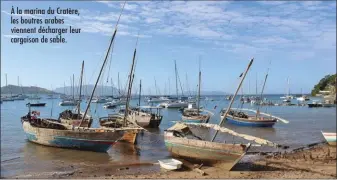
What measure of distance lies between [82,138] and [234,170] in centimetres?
1122

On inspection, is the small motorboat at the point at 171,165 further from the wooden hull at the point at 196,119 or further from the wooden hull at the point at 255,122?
the wooden hull at the point at 255,122

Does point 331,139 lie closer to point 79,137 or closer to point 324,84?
point 79,137

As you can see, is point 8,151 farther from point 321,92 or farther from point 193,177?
point 321,92

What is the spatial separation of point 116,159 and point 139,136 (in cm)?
1059

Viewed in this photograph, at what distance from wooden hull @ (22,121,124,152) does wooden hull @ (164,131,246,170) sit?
4.55m

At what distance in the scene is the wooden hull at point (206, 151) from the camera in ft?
60.0

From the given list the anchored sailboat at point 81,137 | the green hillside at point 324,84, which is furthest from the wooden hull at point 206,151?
the green hillside at point 324,84

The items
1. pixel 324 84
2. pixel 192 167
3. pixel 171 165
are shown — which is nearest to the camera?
pixel 171 165

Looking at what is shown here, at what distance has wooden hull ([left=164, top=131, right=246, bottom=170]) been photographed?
18297 mm

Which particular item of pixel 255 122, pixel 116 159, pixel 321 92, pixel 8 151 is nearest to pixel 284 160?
pixel 116 159

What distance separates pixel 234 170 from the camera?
61.5ft

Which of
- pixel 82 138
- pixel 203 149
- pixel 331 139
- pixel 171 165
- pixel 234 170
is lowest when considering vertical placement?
pixel 234 170

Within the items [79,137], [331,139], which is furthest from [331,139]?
[79,137]

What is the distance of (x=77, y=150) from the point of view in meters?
24.7
